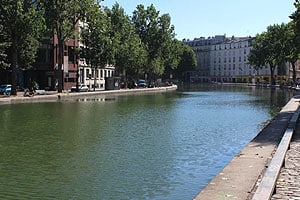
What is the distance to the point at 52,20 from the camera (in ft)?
191

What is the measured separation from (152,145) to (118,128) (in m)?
5.84

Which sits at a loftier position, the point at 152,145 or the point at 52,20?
the point at 52,20

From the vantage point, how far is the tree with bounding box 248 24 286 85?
110m

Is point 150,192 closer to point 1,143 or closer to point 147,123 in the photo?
point 1,143

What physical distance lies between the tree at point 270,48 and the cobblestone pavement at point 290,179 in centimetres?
9363

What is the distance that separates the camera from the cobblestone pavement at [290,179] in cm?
920

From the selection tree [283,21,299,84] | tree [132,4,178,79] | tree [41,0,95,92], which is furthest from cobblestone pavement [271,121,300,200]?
tree [132,4,178,79]

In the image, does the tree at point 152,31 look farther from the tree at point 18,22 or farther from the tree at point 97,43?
the tree at point 18,22

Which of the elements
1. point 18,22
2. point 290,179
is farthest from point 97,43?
point 290,179

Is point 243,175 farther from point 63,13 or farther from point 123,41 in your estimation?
point 123,41

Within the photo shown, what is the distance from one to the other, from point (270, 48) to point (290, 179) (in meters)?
108

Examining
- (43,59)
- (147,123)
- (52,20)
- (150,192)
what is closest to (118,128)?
(147,123)

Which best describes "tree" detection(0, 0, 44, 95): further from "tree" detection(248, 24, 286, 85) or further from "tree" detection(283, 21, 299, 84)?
"tree" detection(248, 24, 286, 85)

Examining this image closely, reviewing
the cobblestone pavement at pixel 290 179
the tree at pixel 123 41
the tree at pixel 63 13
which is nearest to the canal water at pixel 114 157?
the cobblestone pavement at pixel 290 179
